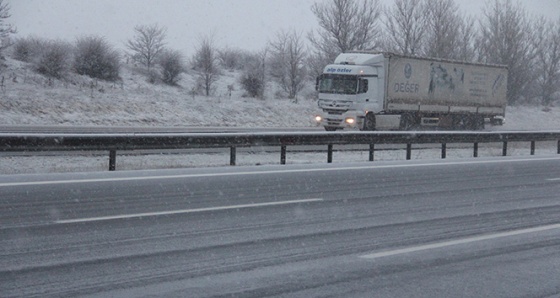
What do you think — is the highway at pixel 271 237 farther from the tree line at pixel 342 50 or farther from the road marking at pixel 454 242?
the tree line at pixel 342 50

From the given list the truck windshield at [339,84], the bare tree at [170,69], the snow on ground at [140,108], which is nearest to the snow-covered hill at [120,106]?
the snow on ground at [140,108]

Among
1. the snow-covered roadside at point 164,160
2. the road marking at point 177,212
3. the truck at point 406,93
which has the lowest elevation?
the snow-covered roadside at point 164,160

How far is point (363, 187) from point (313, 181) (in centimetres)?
118

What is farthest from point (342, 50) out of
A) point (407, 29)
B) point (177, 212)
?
point (177, 212)

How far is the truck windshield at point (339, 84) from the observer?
3272 centimetres

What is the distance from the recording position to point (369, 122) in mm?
33094

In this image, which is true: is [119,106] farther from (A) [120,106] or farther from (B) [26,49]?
(B) [26,49]

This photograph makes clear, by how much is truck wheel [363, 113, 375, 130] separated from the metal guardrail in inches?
415

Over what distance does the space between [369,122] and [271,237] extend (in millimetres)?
25676

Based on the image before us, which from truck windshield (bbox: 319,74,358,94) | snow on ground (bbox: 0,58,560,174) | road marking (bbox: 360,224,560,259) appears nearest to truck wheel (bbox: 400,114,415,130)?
truck windshield (bbox: 319,74,358,94)

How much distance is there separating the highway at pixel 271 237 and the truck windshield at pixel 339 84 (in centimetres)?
1925

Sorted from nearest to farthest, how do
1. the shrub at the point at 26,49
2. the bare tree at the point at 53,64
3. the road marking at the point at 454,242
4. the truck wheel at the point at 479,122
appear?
the road marking at the point at 454,242 → the truck wheel at the point at 479,122 → the bare tree at the point at 53,64 → the shrub at the point at 26,49

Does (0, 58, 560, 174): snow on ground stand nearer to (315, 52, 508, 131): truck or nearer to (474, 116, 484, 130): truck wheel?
(315, 52, 508, 131): truck

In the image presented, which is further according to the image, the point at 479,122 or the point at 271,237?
the point at 479,122
